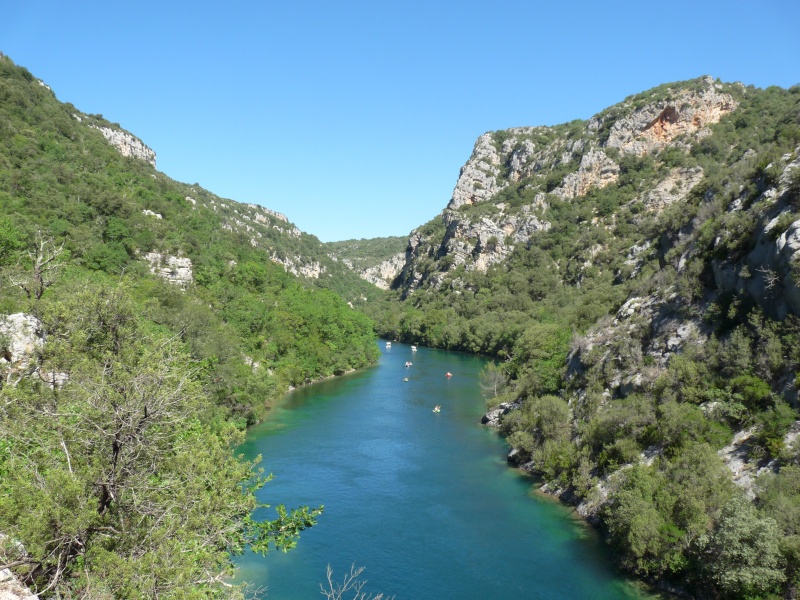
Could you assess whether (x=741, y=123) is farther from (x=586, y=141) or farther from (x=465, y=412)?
(x=465, y=412)

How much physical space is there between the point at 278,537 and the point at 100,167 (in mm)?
64075

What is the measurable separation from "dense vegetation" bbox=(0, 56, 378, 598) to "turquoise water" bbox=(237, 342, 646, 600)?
2.88 metres

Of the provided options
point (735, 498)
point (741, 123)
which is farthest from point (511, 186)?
point (735, 498)

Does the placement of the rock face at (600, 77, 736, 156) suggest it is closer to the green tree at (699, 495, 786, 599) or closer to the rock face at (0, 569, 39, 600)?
the green tree at (699, 495, 786, 599)

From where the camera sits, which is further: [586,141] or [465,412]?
[586,141]

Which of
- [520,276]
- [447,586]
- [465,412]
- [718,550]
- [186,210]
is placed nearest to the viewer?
[718,550]

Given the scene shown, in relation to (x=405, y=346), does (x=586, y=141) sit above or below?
above

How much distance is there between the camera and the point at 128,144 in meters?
92.6

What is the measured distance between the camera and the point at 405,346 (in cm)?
10762

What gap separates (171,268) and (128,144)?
5262cm

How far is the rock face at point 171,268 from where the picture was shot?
52469 millimetres

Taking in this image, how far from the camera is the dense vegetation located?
8.76m

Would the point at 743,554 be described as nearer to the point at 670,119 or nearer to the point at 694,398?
the point at 694,398

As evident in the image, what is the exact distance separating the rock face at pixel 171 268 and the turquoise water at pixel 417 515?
1815 cm
